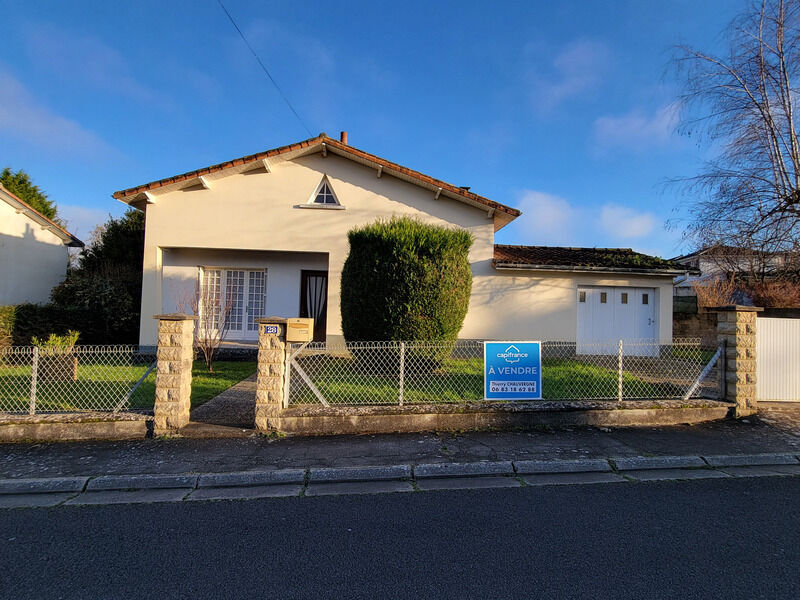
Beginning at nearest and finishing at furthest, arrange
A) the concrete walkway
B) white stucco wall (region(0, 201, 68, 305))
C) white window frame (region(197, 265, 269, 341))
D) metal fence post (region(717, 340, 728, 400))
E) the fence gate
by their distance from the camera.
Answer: the concrete walkway, metal fence post (region(717, 340, 728, 400)), the fence gate, white window frame (region(197, 265, 269, 341)), white stucco wall (region(0, 201, 68, 305))

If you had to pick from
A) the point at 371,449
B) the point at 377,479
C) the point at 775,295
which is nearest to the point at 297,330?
the point at 371,449

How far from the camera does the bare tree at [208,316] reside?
31.6 ft

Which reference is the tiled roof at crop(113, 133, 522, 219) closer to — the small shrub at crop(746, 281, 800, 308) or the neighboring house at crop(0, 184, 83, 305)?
the neighboring house at crop(0, 184, 83, 305)

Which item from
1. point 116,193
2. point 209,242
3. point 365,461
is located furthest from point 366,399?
point 116,193

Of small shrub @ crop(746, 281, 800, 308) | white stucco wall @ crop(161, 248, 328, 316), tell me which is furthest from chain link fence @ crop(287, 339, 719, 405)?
small shrub @ crop(746, 281, 800, 308)

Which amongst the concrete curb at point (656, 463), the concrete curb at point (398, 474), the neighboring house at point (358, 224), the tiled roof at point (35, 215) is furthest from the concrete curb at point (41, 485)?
the tiled roof at point (35, 215)

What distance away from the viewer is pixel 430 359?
292 inches

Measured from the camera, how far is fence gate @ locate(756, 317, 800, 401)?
6.53 meters

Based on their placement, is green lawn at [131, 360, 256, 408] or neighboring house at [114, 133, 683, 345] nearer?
green lawn at [131, 360, 256, 408]

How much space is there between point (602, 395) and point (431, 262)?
11.9 feet

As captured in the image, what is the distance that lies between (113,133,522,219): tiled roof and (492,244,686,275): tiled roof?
4.55ft

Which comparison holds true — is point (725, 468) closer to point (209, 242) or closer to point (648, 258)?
point (648, 258)

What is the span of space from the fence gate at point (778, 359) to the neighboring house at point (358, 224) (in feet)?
15.7

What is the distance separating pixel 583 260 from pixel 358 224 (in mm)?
6596
